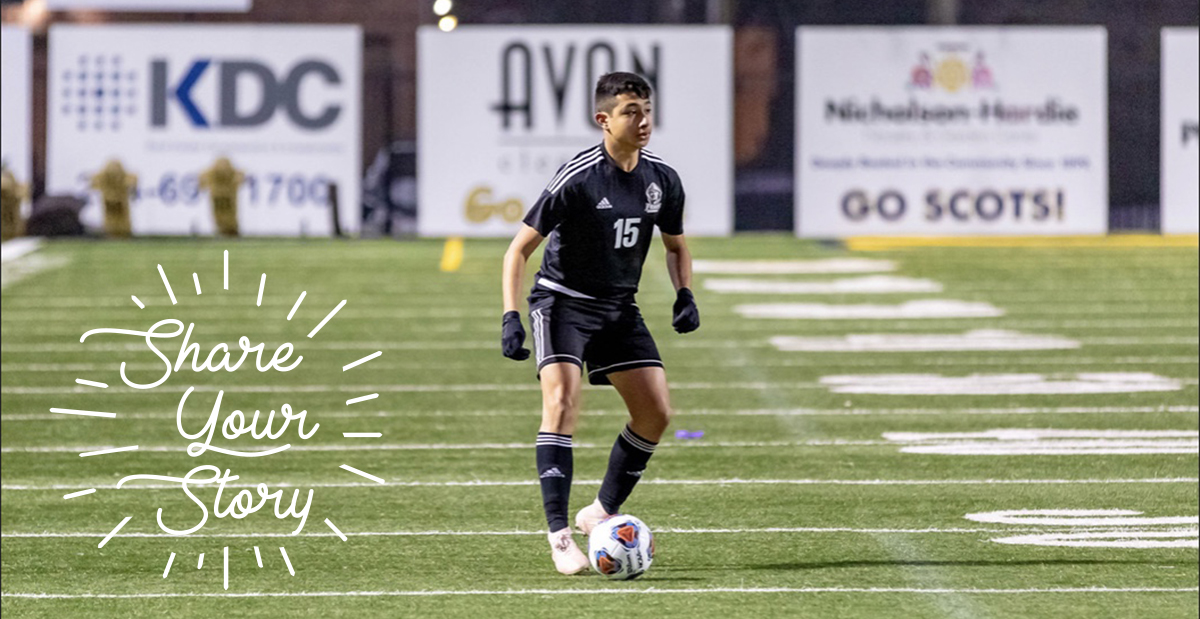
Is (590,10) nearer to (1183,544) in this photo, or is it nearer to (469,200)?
(469,200)

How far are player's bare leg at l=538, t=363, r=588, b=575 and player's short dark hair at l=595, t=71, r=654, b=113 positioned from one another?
857mm

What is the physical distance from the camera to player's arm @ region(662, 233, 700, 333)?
22.3ft

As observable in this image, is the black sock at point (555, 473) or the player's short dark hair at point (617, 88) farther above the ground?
the player's short dark hair at point (617, 88)

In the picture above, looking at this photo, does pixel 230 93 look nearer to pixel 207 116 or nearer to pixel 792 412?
pixel 207 116

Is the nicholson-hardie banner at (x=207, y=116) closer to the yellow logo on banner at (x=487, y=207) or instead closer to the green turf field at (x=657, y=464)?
the yellow logo on banner at (x=487, y=207)

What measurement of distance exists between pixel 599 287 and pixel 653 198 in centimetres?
35

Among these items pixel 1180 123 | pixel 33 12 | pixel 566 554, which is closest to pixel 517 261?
pixel 566 554

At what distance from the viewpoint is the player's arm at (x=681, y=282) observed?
6809mm

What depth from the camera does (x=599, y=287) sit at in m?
6.70

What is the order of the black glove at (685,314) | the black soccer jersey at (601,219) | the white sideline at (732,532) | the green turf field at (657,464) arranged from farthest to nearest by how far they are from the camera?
the white sideline at (732,532) < the black glove at (685,314) < the black soccer jersey at (601,219) < the green turf field at (657,464)

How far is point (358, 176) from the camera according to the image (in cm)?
1973

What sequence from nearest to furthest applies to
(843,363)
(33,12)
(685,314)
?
1. (685,314)
2. (843,363)
3. (33,12)
